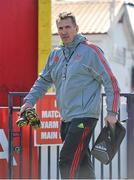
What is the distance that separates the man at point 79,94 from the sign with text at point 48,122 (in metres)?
1.38

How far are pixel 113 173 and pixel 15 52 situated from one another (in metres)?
2.11

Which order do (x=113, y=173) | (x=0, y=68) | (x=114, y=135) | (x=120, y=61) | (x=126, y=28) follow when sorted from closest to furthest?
1. (x=114, y=135)
2. (x=113, y=173)
3. (x=0, y=68)
4. (x=120, y=61)
5. (x=126, y=28)

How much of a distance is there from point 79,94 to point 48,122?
1605 millimetres

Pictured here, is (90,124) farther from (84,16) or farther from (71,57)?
(84,16)

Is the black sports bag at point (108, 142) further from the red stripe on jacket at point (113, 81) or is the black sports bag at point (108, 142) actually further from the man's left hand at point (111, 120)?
the red stripe on jacket at point (113, 81)

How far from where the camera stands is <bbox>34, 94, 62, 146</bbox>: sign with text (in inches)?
259

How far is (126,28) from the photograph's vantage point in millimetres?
30734

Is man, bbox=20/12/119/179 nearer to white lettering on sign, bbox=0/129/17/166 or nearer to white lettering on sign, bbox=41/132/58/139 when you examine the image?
white lettering on sign, bbox=41/132/58/139

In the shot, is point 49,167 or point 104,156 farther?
point 49,167

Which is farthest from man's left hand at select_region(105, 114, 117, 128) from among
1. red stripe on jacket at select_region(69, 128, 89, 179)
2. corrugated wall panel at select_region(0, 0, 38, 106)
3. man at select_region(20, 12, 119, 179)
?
corrugated wall panel at select_region(0, 0, 38, 106)

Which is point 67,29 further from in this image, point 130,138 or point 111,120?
point 130,138

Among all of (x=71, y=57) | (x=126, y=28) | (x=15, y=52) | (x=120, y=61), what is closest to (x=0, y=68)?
(x=15, y=52)

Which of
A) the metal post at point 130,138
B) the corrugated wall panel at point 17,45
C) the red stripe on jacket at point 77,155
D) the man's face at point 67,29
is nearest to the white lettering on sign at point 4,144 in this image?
the corrugated wall panel at point 17,45

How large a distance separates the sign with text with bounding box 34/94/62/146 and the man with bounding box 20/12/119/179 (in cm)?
138
